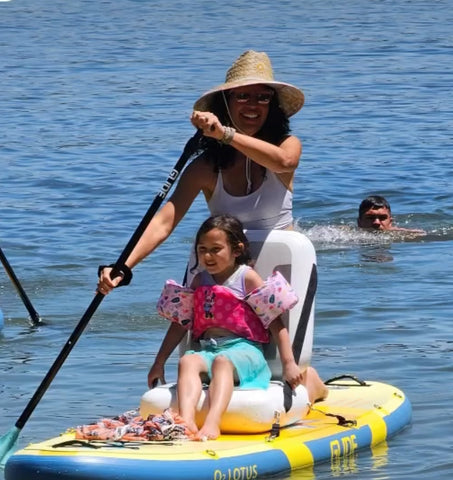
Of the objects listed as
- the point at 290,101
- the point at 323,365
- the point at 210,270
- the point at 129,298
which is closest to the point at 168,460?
the point at 210,270

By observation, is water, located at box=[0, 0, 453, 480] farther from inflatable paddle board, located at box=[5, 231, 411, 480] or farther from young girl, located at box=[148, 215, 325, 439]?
young girl, located at box=[148, 215, 325, 439]

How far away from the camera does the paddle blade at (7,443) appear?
7.20 metres

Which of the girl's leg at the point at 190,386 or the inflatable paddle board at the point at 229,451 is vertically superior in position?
the girl's leg at the point at 190,386

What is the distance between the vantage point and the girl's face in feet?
23.1

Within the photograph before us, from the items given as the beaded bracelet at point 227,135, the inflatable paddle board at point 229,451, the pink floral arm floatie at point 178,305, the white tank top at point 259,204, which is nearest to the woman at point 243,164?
the white tank top at point 259,204

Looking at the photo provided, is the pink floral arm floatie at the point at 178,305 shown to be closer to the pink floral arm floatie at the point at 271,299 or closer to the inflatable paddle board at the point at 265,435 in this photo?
the inflatable paddle board at the point at 265,435

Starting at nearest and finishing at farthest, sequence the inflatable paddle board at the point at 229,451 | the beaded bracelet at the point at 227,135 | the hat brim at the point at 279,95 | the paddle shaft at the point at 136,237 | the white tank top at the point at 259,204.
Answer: the inflatable paddle board at the point at 229,451
the beaded bracelet at the point at 227,135
the paddle shaft at the point at 136,237
the hat brim at the point at 279,95
the white tank top at the point at 259,204

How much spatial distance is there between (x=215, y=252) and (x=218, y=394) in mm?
630

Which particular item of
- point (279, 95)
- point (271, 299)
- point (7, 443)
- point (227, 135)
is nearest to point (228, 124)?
point (279, 95)

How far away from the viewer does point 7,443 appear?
23.7ft

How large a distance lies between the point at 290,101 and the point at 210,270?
0.85m

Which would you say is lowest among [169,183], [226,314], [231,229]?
[226,314]

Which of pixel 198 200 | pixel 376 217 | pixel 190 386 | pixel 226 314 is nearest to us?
pixel 190 386

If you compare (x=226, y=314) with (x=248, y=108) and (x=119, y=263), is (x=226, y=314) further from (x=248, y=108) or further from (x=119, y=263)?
(x=248, y=108)
